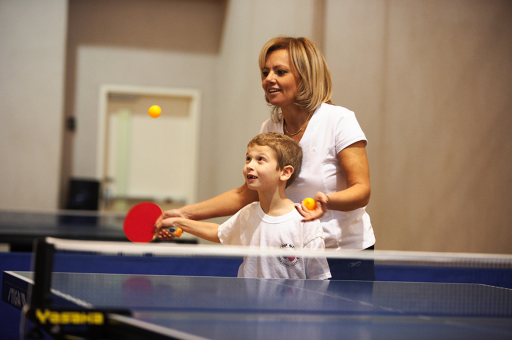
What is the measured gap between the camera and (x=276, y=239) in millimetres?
1779

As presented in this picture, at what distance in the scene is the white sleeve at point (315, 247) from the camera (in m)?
1.75

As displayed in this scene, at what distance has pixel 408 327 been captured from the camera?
1.17 metres

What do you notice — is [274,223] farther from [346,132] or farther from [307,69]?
[307,69]

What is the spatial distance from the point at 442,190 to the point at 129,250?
137 inches

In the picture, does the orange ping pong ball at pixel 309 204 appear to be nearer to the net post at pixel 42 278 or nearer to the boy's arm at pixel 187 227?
the boy's arm at pixel 187 227

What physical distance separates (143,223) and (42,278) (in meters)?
0.82

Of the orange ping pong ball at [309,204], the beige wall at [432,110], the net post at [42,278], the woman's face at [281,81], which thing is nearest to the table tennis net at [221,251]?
the net post at [42,278]

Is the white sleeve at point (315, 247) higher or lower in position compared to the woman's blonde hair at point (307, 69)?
lower

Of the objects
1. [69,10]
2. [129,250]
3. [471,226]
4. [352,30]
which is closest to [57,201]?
[69,10]

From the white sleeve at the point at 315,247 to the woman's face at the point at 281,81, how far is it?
495 millimetres

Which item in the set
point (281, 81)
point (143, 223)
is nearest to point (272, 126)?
point (281, 81)

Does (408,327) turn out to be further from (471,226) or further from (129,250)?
(471,226)

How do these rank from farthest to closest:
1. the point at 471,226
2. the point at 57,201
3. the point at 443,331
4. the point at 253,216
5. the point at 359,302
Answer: the point at 57,201 < the point at 471,226 < the point at 253,216 < the point at 359,302 < the point at 443,331

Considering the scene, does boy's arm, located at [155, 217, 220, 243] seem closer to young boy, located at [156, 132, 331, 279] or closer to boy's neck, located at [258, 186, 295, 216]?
young boy, located at [156, 132, 331, 279]
